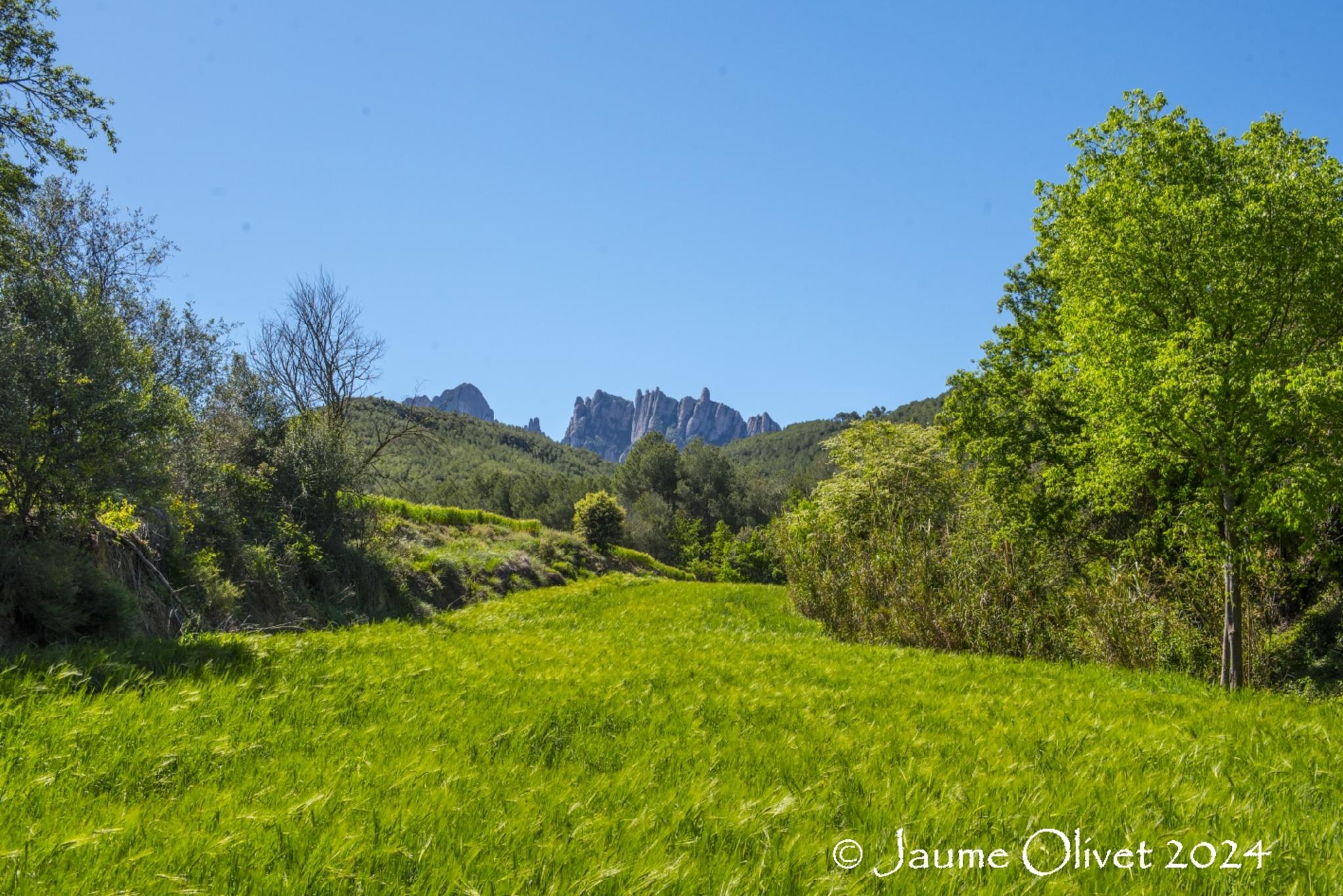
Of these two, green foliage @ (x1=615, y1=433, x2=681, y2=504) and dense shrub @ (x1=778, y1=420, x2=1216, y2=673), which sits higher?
green foliage @ (x1=615, y1=433, x2=681, y2=504)

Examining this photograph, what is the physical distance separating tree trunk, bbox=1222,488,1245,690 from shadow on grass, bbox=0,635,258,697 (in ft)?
37.8

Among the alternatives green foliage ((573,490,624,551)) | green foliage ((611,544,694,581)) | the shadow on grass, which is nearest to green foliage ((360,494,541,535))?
green foliage ((573,490,624,551))

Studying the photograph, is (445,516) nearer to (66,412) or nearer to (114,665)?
(66,412)

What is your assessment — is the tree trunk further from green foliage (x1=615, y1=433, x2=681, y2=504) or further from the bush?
green foliage (x1=615, y1=433, x2=681, y2=504)

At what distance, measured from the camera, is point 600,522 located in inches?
1884

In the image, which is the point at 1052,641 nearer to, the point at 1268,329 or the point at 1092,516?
the point at 1268,329

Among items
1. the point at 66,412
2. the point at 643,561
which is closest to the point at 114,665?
the point at 66,412

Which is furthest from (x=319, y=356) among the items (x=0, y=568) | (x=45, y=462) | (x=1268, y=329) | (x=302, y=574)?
(x=1268, y=329)

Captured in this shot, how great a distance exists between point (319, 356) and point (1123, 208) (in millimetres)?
28407

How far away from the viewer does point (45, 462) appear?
771cm

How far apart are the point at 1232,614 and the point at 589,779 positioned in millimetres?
9666

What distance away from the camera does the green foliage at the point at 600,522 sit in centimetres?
4769

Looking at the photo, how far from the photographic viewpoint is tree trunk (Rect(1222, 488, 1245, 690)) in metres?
8.49

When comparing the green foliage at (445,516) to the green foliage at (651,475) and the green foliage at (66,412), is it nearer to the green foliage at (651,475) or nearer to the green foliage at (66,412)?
the green foliage at (66,412)
